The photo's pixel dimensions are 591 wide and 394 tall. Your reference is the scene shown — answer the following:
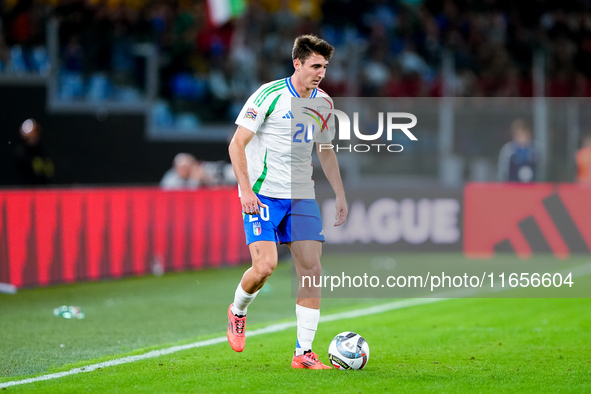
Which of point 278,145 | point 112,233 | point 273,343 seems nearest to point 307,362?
point 273,343

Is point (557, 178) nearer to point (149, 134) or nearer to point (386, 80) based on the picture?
point (386, 80)

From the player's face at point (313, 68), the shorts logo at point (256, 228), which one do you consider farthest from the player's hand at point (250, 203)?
the player's face at point (313, 68)

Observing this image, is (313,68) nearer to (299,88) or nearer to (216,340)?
(299,88)

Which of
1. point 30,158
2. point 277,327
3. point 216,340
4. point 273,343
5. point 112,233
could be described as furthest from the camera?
point 30,158

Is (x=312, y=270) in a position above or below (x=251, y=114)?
below

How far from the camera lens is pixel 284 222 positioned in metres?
6.03

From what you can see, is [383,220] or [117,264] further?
[383,220]

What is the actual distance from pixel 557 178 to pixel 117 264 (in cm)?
→ 831

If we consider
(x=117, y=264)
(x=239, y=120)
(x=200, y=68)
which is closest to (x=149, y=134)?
(x=200, y=68)

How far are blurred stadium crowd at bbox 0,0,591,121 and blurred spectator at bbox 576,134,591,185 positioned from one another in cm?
363

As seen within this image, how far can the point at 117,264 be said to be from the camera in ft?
39.6

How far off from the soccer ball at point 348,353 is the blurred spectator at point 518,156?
1044 centimetres

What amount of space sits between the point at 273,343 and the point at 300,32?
Result: 13.8m

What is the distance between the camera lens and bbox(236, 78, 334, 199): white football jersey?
593 centimetres
